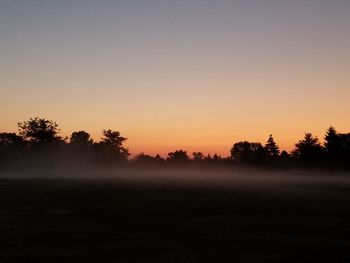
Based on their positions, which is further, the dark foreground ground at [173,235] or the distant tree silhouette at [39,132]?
the distant tree silhouette at [39,132]

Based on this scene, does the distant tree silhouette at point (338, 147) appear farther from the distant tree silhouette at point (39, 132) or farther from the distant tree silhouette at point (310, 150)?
the distant tree silhouette at point (39, 132)

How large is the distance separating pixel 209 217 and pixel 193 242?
953cm

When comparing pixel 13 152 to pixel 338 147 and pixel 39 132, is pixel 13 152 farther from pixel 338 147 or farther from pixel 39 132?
pixel 338 147

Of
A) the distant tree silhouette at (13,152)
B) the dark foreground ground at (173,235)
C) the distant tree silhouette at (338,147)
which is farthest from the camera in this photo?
the distant tree silhouette at (13,152)

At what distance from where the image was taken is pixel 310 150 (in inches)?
6914

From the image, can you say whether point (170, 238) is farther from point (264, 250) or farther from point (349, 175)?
point (349, 175)

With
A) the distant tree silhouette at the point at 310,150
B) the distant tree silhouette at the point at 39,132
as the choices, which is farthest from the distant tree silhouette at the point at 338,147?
the distant tree silhouette at the point at 39,132

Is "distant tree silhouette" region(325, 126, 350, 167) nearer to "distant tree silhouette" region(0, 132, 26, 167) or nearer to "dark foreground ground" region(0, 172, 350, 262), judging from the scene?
"distant tree silhouette" region(0, 132, 26, 167)

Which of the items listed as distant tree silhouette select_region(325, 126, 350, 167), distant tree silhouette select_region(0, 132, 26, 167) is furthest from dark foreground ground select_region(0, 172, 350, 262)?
distant tree silhouette select_region(0, 132, 26, 167)

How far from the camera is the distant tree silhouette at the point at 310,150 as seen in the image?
563ft

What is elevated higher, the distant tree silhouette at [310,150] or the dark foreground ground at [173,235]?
the distant tree silhouette at [310,150]

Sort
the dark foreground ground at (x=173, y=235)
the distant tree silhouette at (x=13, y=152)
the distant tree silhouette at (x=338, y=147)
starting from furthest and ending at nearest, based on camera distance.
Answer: the distant tree silhouette at (x=13, y=152) → the distant tree silhouette at (x=338, y=147) → the dark foreground ground at (x=173, y=235)

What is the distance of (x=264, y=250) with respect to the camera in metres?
18.5

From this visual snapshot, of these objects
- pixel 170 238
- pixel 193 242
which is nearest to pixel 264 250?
pixel 193 242
